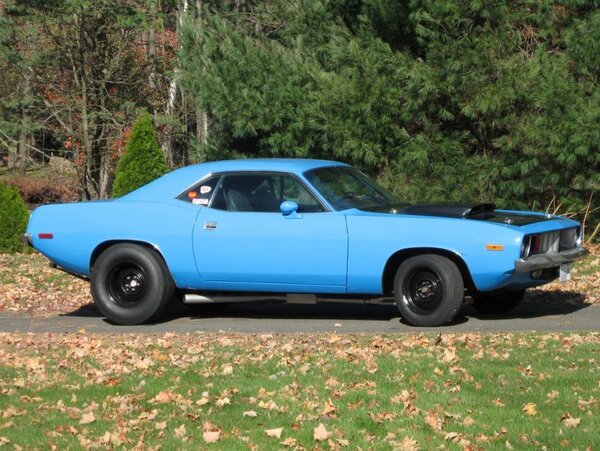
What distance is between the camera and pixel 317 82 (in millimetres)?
17422

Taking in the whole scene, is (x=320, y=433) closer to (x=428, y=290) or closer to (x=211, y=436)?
(x=211, y=436)

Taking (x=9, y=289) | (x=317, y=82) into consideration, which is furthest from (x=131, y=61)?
(x=9, y=289)

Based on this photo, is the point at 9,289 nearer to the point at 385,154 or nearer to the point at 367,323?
the point at 367,323

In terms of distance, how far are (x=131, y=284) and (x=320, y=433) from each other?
505cm

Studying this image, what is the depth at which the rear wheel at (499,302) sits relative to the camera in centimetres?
1110

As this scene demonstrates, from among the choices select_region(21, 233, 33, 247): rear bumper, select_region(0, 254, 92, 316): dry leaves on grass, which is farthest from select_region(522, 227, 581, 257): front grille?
select_region(0, 254, 92, 316): dry leaves on grass

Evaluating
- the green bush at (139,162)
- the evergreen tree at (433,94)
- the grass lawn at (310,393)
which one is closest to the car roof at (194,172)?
the grass lawn at (310,393)

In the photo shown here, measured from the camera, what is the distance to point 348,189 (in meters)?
10.9

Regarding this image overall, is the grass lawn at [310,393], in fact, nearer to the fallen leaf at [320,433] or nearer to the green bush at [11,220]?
the fallen leaf at [320,433]

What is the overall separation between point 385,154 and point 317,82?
1569 mm

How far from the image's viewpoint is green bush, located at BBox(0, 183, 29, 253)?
1880 cm

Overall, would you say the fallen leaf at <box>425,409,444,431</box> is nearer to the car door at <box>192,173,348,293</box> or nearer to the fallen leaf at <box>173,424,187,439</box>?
the fallen leaf at <box>173,424,187,439</box>

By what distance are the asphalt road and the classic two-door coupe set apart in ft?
0.83

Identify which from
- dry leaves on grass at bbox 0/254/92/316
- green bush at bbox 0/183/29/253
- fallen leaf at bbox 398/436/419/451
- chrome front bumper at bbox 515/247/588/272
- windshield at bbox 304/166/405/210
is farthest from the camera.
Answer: green bush at bbox 0/183/29/253
